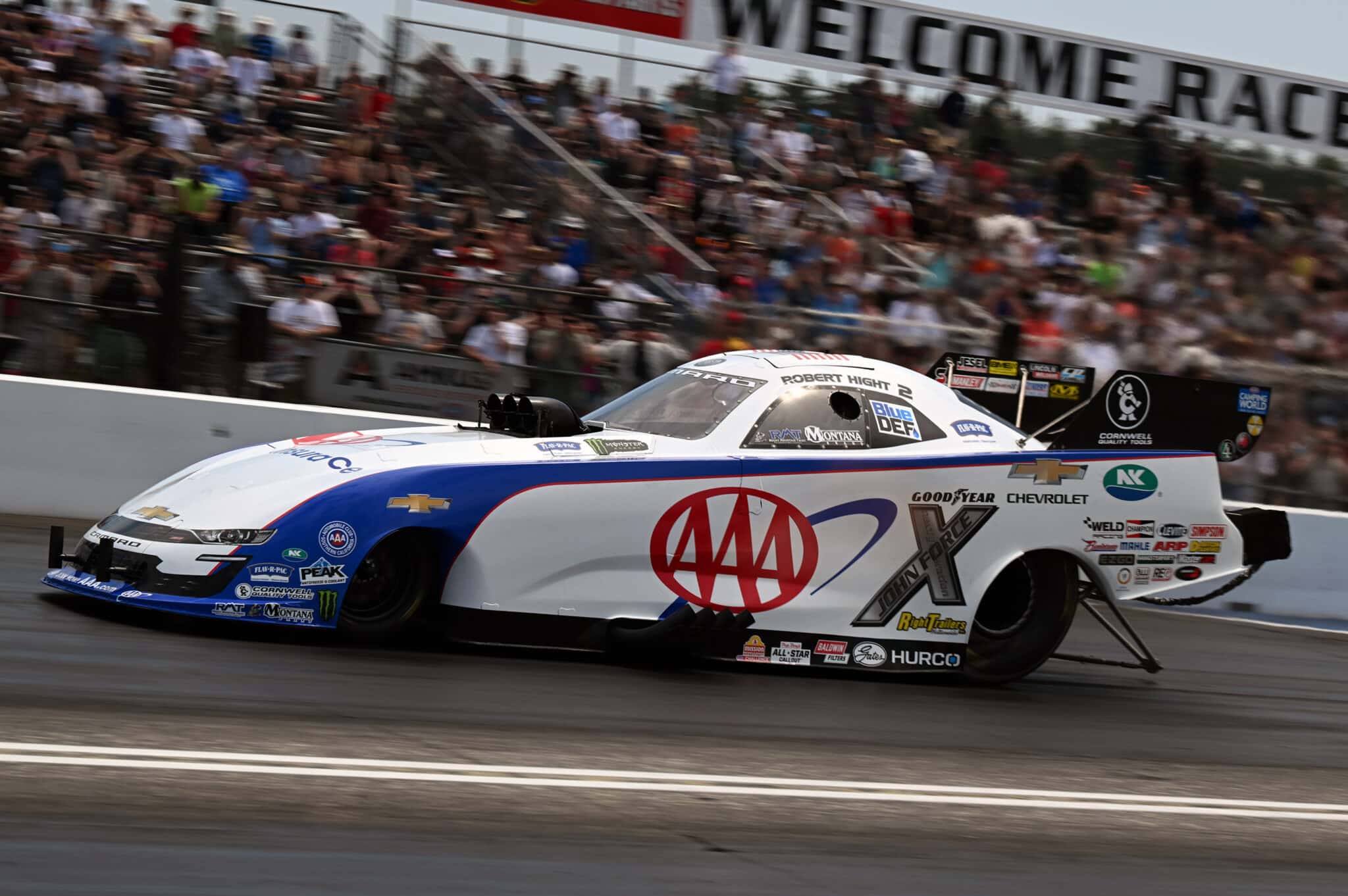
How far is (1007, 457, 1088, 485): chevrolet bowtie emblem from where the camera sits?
8.12 m

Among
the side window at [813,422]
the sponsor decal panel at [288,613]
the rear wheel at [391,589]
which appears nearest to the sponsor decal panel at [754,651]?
the side window at [813,422]

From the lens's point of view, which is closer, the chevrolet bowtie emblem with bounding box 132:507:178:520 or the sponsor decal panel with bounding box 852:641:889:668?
the chevrolet bowtie emblem with bounding box 132:507:178:520

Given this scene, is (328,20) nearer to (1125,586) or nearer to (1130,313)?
(1130,313)

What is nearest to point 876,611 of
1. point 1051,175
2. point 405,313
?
point 405,313

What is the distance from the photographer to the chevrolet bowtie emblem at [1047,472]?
8.12 metres

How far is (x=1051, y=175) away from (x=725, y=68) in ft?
13.8

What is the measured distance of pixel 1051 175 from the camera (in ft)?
63.5

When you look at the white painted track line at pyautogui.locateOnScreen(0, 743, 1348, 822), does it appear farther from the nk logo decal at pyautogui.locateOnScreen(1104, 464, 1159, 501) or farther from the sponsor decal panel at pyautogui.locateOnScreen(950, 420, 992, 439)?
the sponsor decal panel at pyautogui.locateOnScreen(950, 420, 992, 439)

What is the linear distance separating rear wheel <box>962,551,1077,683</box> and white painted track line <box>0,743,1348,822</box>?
6.45ft

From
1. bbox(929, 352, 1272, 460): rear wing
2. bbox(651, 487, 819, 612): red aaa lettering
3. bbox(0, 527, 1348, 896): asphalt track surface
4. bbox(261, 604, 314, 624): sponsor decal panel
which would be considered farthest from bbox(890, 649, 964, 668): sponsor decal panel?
bbox(261, 604, 314, 624): sponsor decal panel

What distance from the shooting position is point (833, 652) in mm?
7789

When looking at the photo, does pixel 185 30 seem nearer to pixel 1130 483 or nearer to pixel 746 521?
pixel 746 521

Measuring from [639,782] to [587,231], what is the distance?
928 centimetres

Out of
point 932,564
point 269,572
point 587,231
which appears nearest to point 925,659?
point 932,564
